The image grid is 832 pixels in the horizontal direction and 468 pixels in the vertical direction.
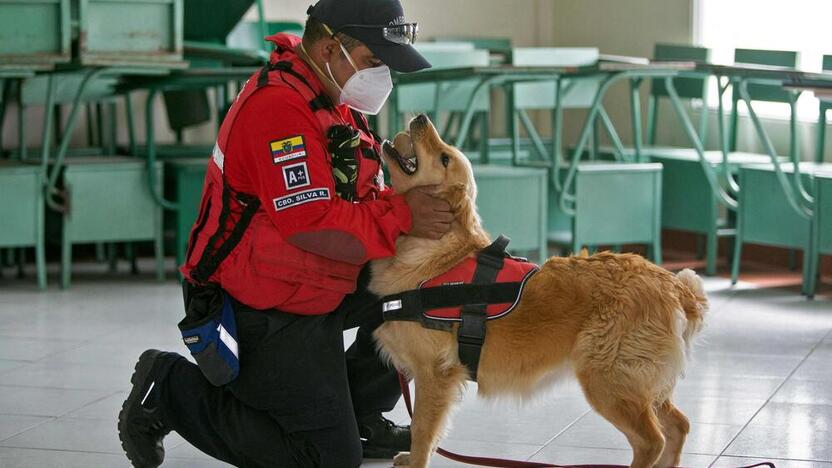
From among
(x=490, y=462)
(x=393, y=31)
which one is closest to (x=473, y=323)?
(x=490, y=462)

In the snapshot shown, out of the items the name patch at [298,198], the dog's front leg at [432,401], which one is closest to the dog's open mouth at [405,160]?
the name patch at [298,198]

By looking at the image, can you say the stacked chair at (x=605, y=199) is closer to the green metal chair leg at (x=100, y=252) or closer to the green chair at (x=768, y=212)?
the green chair at (x=768, y=212)

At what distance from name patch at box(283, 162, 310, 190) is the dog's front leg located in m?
0.52

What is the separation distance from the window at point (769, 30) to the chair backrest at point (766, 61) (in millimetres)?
430

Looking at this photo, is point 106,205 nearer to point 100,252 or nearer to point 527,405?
point 100,252

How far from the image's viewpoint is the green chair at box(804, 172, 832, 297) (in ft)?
17.6

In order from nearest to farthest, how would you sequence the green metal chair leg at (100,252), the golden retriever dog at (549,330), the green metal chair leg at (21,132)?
the golden retriever dog at (549,330) < the green metal chair leg at (21,132) < the green metal chair leg at (100,252)

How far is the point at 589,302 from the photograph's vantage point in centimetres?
266

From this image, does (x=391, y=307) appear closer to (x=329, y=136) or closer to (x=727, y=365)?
(x=329, y=136)

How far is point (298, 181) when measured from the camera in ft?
8.62

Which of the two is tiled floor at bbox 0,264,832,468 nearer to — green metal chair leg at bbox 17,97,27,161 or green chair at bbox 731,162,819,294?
green chair at bbox 731,162,819,294

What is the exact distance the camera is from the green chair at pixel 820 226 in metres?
5.35

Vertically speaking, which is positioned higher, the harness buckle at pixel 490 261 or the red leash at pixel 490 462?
the harness buckle at pixel 490 261

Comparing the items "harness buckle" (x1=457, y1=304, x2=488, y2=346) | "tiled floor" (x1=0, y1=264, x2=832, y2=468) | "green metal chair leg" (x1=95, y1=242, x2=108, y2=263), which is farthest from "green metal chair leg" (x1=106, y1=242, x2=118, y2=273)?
"harness buckle" (x1=457, y1=304, x2=488, y2=346)
